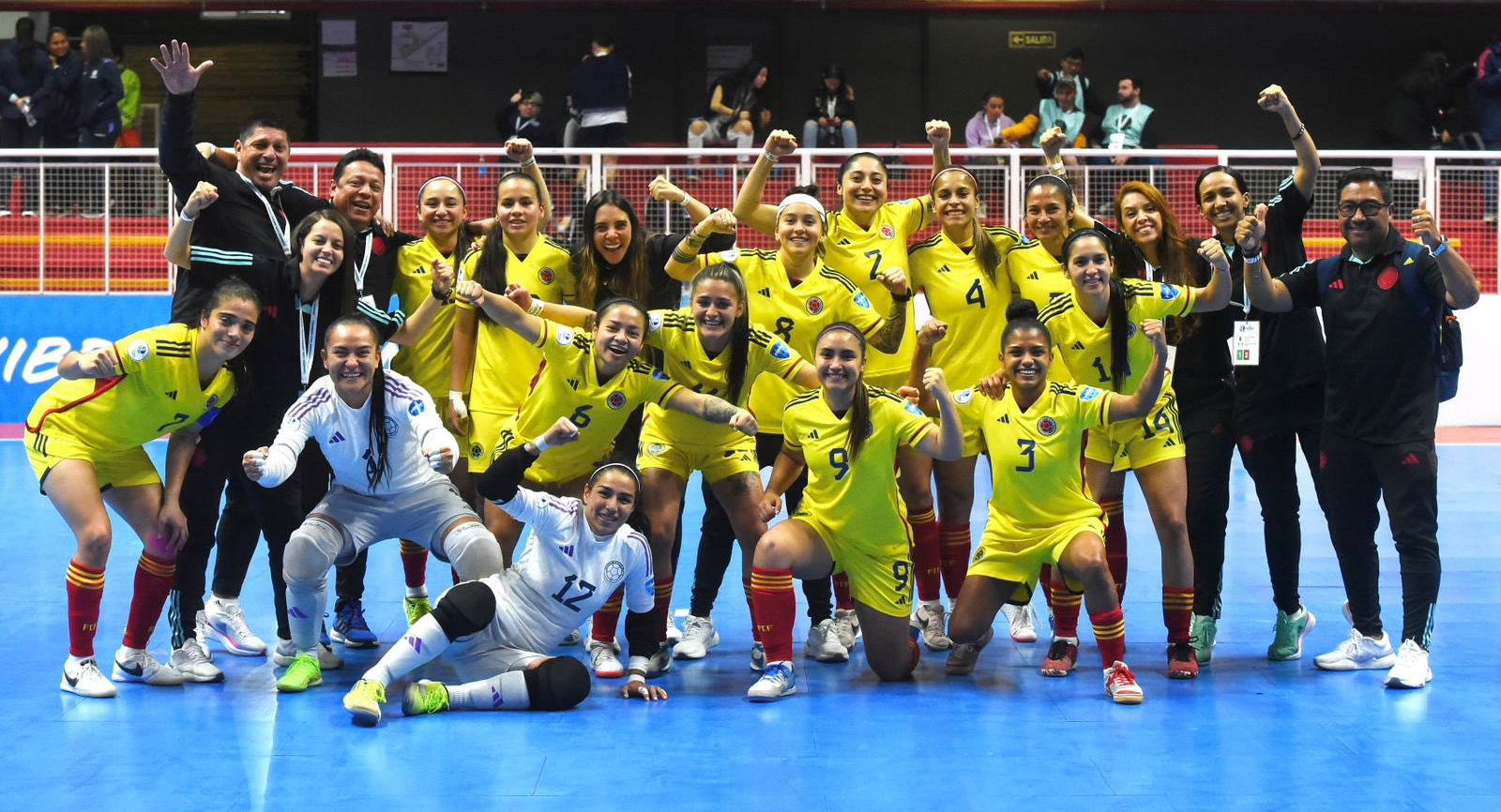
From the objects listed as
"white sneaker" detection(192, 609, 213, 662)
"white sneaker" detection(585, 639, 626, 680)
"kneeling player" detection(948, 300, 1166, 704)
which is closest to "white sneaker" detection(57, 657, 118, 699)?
"white sneaker" detection(192, 609, 213, 662)

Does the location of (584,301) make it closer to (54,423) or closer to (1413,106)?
(54,423)

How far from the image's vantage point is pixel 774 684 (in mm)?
6066

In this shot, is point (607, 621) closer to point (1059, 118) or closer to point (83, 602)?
point (83, 602)

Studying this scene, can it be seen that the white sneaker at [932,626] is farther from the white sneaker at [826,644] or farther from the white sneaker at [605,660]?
the white sneaker at [605,660]

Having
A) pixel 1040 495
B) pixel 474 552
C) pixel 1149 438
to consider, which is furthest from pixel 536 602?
pixel 1149 438

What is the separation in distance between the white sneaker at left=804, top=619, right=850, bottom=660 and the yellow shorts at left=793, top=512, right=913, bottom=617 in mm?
529

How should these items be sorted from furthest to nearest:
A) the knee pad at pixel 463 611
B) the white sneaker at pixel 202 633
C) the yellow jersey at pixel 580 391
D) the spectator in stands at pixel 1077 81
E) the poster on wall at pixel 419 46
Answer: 1. the poster on wall at pixel 419 46
2. the spectator in stands at pixel 1077 81
3. the white sneaker at pixel 202 633
4. the yellow jersey at pixel 580 391
5. the knee pad at pixel 463 611

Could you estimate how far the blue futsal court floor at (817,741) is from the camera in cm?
492

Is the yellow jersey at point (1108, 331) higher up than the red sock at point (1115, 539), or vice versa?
the yellow jersey at point (1108, 331)

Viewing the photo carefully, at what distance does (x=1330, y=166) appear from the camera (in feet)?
47.8

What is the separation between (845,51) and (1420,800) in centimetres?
1609

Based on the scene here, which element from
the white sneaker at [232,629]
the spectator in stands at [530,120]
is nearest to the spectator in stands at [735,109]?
the spectator in stands at [530,120]

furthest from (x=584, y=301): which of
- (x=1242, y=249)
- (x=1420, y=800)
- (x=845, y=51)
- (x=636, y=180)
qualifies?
(x=845, y=51)

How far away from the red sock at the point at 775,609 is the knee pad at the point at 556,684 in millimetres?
790
